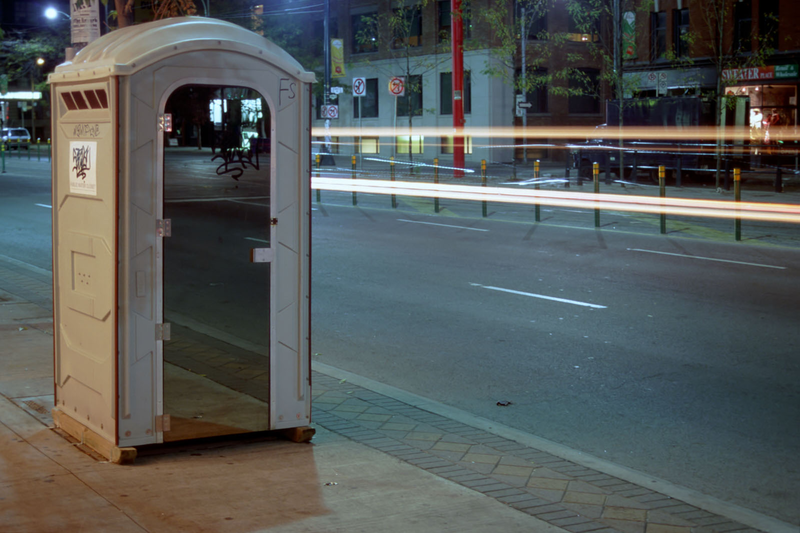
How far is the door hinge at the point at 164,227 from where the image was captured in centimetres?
544

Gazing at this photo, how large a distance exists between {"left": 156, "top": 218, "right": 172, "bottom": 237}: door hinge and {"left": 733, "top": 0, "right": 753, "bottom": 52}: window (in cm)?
3761

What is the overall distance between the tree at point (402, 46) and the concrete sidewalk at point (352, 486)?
43.2 meters

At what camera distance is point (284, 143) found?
18.9ft

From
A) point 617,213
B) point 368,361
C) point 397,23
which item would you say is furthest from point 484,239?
point 397,23

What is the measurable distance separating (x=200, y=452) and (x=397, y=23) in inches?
1654

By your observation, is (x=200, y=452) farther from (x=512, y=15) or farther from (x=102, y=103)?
(x=512, y=15)

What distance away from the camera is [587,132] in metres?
40.5

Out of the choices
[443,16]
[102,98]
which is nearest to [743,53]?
[443,16]


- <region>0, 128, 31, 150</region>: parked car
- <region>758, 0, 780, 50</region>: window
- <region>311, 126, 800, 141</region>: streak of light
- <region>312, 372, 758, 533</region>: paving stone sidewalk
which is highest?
<region>758, 0, 780, 50</region>: window

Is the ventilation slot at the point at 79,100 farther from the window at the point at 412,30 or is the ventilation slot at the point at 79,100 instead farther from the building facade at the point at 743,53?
the window at the point at 412,30

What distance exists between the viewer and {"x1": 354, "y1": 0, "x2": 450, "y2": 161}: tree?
162 feet

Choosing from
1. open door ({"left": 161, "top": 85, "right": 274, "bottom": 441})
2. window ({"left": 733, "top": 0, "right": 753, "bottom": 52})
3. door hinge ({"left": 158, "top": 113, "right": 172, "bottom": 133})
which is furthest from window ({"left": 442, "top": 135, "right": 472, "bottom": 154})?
door hinge ({"left": 158, "top": 113, "right": 172, "bottom": 133})

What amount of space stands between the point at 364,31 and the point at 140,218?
49071 mm

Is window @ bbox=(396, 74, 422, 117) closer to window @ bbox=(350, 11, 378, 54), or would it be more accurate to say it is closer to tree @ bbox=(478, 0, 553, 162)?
window @ bbox=(350, 11, 378, 54)
